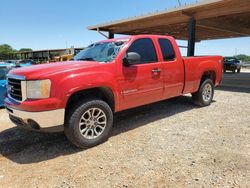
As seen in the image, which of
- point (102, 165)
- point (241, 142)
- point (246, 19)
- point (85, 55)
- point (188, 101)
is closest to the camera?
point (102, 165)

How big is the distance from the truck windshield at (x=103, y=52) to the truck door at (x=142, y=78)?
0.26 meters

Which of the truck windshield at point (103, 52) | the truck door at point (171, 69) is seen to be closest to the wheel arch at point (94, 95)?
the truck windshield at point (103, 52)

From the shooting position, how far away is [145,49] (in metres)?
5.20

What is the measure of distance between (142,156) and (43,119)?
1.69 m

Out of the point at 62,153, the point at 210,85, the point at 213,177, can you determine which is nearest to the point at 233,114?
the point at 210,85

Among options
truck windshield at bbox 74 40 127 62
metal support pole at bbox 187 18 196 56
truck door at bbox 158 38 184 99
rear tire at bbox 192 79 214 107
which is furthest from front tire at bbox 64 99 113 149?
metal support pole at bbox 187 18 196 56

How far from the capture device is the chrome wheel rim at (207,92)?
23.0ft

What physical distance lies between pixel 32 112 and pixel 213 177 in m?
2.81

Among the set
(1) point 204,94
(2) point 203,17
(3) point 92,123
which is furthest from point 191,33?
(3) point 92,123

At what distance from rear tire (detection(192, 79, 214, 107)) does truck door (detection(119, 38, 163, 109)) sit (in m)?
1.89

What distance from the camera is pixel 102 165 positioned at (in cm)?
354

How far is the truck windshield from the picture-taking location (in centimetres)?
468

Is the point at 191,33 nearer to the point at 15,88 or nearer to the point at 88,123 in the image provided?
the point at 88,123

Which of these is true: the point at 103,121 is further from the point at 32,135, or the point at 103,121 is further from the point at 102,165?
the point at 32,135
